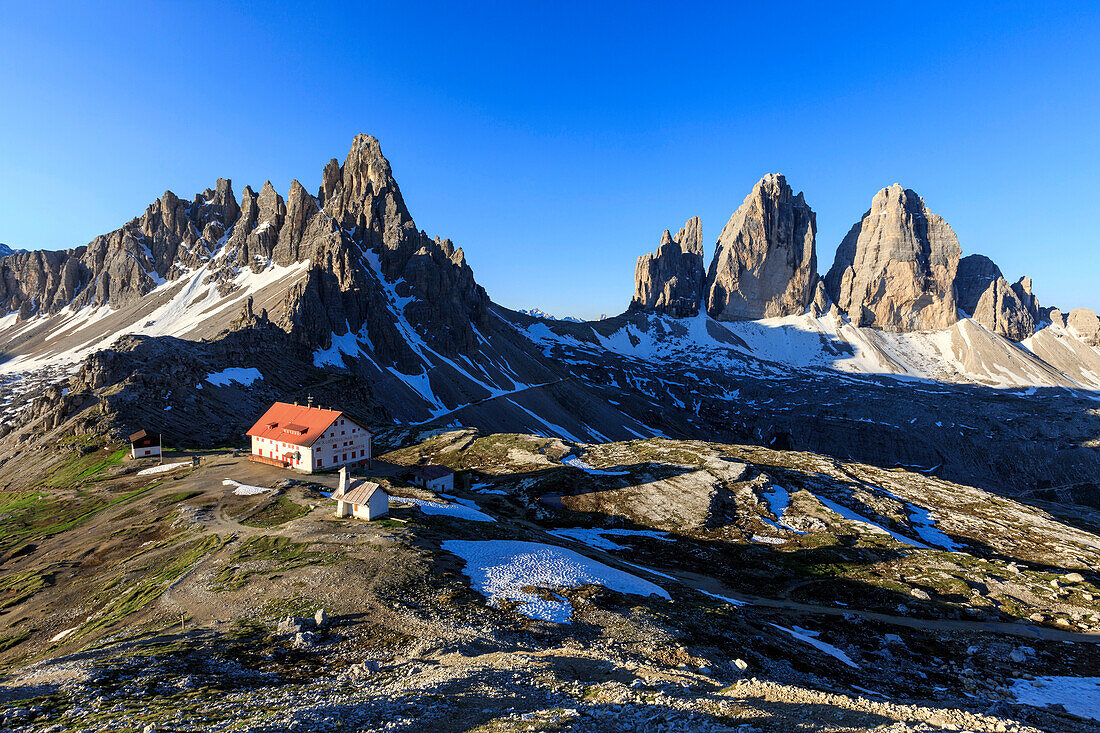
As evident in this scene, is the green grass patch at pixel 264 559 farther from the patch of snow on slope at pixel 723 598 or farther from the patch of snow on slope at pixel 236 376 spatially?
the patch of snow on slope at pixel 236 376

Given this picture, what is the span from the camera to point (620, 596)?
31438mm

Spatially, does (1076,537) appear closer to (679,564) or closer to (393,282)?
(679,564)

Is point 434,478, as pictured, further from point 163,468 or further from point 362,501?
point 163,468

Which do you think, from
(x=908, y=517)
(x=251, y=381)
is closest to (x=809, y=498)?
(x=908, y=517)

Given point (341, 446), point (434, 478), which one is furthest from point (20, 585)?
point (434, 478)

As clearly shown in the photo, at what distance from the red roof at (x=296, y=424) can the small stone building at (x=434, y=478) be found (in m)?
11.6

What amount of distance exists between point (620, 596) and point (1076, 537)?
7169 cm

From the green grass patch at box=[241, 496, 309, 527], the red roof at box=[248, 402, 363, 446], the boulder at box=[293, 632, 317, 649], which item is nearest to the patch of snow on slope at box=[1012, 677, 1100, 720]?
the boulder at box=[293, 632, 317, 649]

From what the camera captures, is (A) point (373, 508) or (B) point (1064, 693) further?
(A) point (373, 508)

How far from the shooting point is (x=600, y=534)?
5794 cm

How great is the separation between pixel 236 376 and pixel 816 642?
108347 mm

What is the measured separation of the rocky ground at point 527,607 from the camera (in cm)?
1667

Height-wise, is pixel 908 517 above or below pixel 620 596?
below

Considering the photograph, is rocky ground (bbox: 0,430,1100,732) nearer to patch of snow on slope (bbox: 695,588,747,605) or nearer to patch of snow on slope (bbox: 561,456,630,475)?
patch of snow on slope (bbox: 695,588,747,605)
